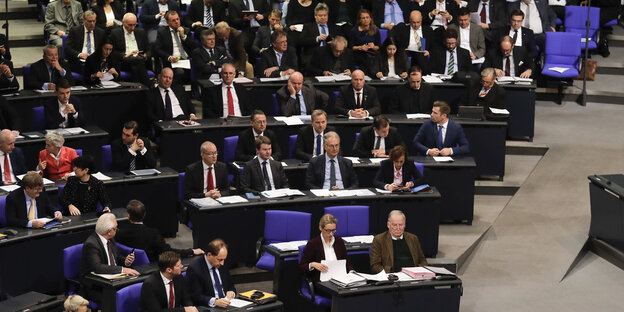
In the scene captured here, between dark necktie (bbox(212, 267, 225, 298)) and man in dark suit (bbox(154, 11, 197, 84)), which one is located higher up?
man in dark suit (bbox(154, 11, 197, 84))

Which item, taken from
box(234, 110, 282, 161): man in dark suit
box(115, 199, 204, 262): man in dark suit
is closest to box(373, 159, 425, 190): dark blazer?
box(234, 110, 282, 161): man in dark suit

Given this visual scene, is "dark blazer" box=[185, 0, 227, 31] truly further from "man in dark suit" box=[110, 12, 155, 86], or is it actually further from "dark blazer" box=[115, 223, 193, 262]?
"dark blazer" box=[115, 223, 193, 262]

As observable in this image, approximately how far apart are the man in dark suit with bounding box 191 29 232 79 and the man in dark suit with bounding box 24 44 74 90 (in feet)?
5.47

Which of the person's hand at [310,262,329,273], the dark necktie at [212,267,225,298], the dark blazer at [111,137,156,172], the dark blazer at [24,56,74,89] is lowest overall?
the dark necktie at [212,267,225,298]

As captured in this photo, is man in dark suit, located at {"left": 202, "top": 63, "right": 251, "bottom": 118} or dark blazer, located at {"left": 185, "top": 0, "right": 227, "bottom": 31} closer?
man in dark suit, located at {"left": 202, "top": 63, "right": 251, "bottom": 118}

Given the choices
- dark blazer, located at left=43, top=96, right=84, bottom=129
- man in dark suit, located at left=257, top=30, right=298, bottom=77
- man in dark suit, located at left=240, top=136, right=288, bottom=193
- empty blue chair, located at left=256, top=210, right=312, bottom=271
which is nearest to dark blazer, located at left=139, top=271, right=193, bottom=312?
empty blue chair, located at left=256, top=210, right=312, bottom=271

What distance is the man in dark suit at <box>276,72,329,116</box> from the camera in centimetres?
1247

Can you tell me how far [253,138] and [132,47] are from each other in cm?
302

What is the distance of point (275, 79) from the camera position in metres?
13.3

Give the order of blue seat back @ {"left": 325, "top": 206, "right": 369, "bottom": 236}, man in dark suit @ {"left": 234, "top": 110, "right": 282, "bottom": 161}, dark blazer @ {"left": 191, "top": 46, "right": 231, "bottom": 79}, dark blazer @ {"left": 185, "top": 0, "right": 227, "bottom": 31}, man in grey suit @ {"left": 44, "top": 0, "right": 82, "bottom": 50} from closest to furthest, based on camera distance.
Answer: blue seat back @ {"left": 325, "top": 206, "right": 369, "bottom": 236} < man in dark suit @ {"left": 234, "top": 110, "right": 282, "bottom": 161} < dark blazer @ {"left": 191, "top": 46, "right": 231, "bottom": 79} < man in grey suit @ {"left": 44, "top": 0, "right": 82, "bottom": 50} < dark blazer @ {"left": 185, "top": 0, "right": 227, "bottom": 31}

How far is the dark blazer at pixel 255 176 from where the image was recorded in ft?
35.0

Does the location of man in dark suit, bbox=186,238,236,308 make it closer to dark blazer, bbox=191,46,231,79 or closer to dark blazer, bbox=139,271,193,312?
dark blazer, bbox=139,271,193,312

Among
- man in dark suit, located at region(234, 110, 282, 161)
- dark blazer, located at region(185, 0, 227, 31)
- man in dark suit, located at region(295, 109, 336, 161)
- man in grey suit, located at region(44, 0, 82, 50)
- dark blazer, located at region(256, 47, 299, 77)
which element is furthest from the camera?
dark blazer, located at region(185, 0, 227, 31)

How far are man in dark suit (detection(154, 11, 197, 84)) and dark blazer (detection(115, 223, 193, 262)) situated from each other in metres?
4.58
